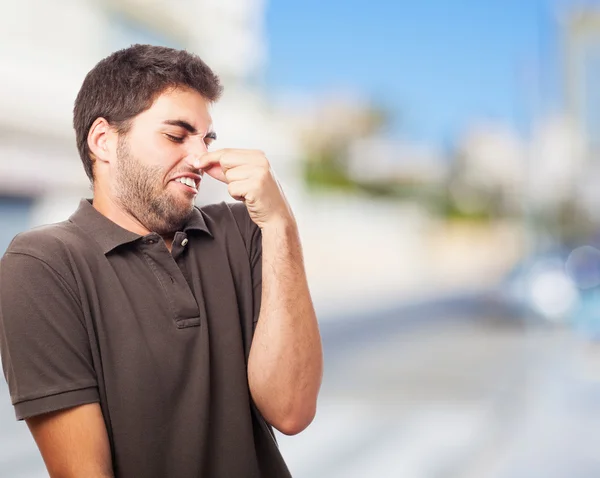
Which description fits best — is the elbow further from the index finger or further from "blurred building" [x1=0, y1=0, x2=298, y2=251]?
"blurred building" [x1=0, y1=0, x2=298, y2=251]

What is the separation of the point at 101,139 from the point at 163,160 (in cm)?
15

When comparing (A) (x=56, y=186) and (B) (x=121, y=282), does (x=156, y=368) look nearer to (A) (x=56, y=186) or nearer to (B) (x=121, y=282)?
(B) (x=121, y=282)

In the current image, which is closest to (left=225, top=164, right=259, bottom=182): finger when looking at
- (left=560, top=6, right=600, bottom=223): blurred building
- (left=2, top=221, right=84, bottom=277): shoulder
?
(left=2, top=221, right=84, bottom=277): shoulder

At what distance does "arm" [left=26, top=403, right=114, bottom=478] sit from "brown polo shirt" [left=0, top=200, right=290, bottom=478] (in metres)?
0.03

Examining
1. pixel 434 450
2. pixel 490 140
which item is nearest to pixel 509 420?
pixel 434 450

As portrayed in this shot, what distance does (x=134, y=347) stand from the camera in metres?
1.68

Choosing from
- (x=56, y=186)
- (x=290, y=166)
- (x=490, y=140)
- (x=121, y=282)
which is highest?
(x=121, y=282)

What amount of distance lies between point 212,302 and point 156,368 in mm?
201

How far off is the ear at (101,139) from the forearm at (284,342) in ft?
1.18

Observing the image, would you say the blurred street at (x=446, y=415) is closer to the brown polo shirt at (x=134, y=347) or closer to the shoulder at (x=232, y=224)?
the shoulder at (x=232, y=224)

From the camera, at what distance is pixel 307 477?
5.96 metres

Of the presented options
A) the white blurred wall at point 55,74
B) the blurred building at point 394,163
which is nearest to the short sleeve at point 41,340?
the white blurred wall at point 55,74

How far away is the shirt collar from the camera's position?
5.81ft

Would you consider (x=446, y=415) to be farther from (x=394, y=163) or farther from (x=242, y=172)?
(x=394, y=163)
